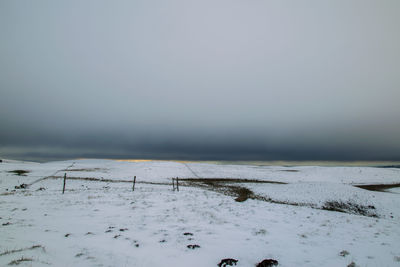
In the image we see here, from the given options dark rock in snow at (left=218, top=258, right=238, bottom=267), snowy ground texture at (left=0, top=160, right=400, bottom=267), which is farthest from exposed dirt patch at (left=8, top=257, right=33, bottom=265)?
dark rock in snow at (left=218, top=258, right=238, bottom=267)

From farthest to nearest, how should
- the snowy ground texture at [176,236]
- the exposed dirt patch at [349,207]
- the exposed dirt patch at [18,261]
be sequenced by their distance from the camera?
the exposed dirt patch at [349,207] < the snowy ground texture at [176,236] < the exposed dirt patch at [18,261]

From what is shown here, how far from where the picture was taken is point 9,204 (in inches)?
561

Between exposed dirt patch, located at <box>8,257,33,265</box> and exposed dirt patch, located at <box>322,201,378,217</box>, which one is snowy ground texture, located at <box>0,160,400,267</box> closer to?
exposed dirt patch, located at <box>8,257,33,265</box>

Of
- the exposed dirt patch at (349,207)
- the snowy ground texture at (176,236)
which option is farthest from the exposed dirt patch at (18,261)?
the exposed dirt patch at (349,207)

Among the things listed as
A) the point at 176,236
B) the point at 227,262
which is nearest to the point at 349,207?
the point at 227,262

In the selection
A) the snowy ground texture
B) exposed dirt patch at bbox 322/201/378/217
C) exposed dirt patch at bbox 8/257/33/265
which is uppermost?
exposed dirt patch at bbox 8/257/33/265

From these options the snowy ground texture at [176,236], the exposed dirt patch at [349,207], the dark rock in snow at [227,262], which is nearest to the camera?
the dark rock in snow at [227,262]

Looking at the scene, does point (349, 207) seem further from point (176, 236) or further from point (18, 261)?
point (18, 261)

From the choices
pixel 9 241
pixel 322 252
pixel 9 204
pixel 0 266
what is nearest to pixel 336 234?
pixel 322 252

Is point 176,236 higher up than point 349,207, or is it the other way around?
point 176,236

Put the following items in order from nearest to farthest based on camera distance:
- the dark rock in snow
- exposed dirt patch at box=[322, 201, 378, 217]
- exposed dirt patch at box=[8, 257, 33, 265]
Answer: exposed dirt patch at box=[8, 257, 33, 265] → the dark rock in snow → exposed dirt patch at box=[322, 201, 378, 217]

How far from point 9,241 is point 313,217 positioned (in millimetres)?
16896

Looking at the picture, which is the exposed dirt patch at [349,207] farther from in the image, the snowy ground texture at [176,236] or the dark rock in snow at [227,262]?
the dark rock in snow at [227,262]

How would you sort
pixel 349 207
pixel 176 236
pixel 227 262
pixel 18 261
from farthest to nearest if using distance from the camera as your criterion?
pixel 349 207, pixel 176 236, pixel 227 262, pixel 18 261
